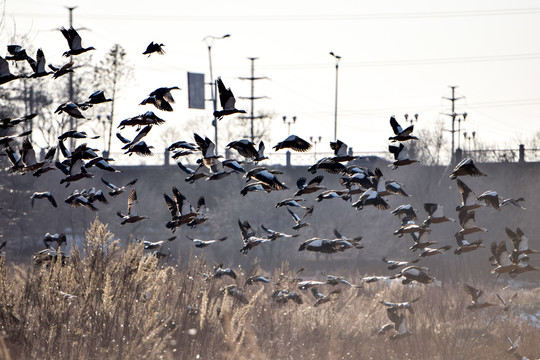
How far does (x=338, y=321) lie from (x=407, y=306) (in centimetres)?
182

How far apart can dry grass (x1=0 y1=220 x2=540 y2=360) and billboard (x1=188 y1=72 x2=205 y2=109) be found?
3401 cm

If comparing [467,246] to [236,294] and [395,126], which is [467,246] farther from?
[236,294]

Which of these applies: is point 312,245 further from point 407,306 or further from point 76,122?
point 76,122

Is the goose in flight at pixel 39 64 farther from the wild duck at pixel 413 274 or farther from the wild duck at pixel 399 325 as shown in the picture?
the wild duck at pixel 399 325

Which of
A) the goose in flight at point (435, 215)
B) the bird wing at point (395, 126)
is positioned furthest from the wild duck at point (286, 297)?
the bird wing at point (395, 126)

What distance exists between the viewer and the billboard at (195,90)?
50.6m

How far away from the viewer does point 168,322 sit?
36.1 ft

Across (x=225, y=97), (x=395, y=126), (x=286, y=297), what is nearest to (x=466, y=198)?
(x=395, y=126)

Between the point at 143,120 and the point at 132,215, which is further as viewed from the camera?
the point at 132,215

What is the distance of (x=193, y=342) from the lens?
10641mm

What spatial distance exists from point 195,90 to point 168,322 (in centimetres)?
4061

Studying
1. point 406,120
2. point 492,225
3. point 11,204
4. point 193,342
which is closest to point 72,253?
A: point 193,342

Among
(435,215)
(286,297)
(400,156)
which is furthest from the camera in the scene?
(286,297)

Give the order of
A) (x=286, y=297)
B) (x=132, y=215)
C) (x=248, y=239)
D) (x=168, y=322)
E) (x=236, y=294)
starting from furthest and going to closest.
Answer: (x=286, y=297), (x=236, y=294), (x=248, y=239), (x=168, y=322), (x=132, y=215)
